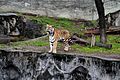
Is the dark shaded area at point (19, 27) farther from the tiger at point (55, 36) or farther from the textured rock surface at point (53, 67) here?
the textured rock surface at point (53, 67)

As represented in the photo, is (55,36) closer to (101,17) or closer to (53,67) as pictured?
(53,67)

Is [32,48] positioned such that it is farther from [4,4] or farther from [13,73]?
[4,4]

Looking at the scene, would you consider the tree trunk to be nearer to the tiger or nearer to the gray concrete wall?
the tiger

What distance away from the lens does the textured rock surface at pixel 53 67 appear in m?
12.5

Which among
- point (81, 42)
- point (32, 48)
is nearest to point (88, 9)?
point (81, 42)

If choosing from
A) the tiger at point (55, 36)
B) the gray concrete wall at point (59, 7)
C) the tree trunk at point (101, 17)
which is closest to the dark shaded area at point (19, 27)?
the gray concrete wall at point (59, 7)

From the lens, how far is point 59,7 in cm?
2036

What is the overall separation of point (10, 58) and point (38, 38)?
267 cm

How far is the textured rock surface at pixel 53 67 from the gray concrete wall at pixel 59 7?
22.6ft

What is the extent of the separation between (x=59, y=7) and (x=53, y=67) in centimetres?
766

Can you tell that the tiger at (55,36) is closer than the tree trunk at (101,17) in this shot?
Yes

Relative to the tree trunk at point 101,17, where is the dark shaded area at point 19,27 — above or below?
below

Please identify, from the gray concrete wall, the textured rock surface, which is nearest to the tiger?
the textured rock surface

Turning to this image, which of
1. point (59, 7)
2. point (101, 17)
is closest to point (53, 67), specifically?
point (101, 17)
